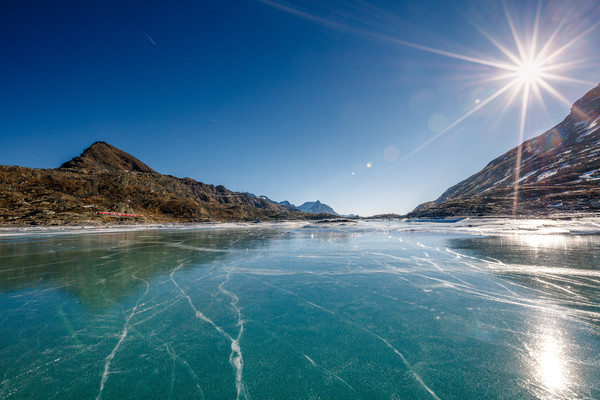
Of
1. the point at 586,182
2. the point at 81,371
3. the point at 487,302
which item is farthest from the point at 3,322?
the point at 586,182

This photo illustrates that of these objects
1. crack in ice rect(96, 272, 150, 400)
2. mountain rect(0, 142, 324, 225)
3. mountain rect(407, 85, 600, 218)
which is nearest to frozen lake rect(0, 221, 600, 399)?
crack in ice rect(96, 272, 150, 400)

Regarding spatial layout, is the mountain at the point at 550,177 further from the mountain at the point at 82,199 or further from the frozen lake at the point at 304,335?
the mountain at the point at 82,199

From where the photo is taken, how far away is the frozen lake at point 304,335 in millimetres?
4445

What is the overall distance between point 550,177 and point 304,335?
425 ft

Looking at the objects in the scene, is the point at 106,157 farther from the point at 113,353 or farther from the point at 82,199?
the point at 113,353

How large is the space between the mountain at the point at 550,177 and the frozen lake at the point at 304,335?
215 ft

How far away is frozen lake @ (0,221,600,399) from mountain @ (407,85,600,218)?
215 feet

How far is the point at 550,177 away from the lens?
8938 cm

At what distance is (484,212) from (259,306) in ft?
247

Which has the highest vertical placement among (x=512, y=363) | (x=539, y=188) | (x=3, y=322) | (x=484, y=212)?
(x=539, y=188)

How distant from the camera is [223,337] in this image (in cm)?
631

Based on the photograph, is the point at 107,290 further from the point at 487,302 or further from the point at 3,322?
the point at 487,302

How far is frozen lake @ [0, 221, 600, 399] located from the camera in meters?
4.45

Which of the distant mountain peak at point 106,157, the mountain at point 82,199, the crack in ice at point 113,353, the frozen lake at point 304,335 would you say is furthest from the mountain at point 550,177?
the distant mountain peak at point 106,157
